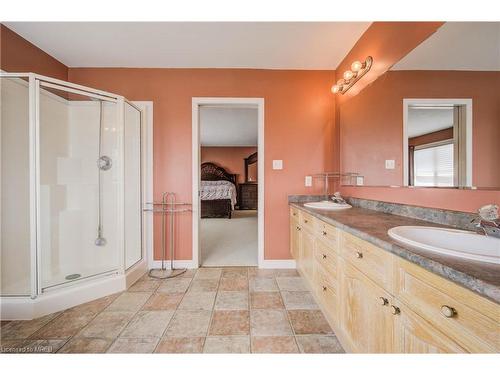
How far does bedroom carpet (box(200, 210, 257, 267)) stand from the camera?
8.84 feet

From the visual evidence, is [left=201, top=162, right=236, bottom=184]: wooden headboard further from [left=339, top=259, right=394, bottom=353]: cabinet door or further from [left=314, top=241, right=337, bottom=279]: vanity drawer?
[left=339, top=259, right=394, bottom=353]: cabinet door

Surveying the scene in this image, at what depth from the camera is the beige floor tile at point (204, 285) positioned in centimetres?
198

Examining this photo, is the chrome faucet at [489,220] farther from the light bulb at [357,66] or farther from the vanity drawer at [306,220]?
the light bulb at [357,66]

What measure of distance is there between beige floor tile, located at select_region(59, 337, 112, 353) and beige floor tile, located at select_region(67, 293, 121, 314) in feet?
1.03

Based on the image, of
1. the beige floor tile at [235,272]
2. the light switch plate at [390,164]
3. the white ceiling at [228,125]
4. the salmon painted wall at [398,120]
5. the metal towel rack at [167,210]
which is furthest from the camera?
the white ceiling at [228,125]

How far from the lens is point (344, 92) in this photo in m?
2.24

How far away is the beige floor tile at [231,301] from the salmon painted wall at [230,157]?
6003 millimetres

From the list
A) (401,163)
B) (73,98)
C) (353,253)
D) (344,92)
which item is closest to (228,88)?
(344,92)

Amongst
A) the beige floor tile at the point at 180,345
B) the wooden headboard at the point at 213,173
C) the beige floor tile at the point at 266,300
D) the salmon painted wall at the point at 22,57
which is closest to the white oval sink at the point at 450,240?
the beige floor tile at the point at 266,300

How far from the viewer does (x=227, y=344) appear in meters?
1.29

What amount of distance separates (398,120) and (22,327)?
310 centimetres

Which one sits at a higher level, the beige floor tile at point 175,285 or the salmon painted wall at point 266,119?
the salmon painted wall at point 266,119

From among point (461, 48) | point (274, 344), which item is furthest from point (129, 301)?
point (461, 48)

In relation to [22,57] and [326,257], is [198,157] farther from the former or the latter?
[22,57]
